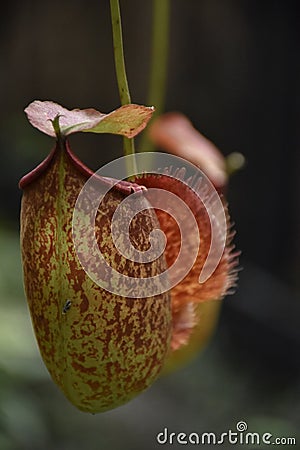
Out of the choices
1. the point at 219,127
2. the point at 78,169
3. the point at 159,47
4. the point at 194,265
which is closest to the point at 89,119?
the point at 78,169

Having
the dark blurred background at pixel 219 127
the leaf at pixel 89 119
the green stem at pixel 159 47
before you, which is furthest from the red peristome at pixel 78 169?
the dark blurred background at pixel 219 127

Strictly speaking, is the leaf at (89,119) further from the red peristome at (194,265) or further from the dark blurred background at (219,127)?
the dark blurred background at (219,127)

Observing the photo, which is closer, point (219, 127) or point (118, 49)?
point (118, 49)

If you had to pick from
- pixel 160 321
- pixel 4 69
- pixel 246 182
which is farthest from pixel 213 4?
pixel 160 321

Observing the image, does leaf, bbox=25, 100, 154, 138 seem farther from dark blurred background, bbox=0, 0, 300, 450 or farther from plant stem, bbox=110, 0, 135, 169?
dark blurred background, bbox=0, 0, 300, 450

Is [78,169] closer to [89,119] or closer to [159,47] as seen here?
[89,119]

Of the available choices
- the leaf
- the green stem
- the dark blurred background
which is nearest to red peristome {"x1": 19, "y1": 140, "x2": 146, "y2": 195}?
the leaf
